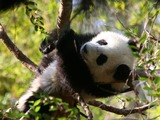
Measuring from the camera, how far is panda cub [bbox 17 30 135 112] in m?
2.99

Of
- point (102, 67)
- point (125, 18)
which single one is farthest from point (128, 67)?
point (125, 18)

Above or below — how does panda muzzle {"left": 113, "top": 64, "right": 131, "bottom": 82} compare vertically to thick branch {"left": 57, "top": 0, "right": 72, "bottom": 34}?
below

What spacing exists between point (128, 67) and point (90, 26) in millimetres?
837

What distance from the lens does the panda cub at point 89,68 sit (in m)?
2.99

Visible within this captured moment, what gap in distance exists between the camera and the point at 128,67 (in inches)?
117

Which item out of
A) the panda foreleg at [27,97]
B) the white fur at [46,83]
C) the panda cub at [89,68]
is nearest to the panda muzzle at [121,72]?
the panda cub at [89,68]

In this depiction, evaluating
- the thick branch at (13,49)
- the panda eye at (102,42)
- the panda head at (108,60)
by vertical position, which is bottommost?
the panda head at (108,60)

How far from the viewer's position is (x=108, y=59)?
3049 mm

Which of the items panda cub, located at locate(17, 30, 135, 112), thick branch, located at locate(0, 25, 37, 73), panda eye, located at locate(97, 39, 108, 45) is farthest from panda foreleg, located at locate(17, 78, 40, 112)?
panda eye, located at locate(97, 39, 108, 45)

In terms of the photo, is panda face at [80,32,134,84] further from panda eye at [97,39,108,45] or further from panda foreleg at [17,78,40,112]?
panda foreleg at [17,78,40,112]

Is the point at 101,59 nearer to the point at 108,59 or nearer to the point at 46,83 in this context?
the point at 108,59

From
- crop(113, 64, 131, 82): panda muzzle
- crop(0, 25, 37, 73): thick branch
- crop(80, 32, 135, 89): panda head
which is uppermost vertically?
crop(0, 25, 37, 73): thick branch

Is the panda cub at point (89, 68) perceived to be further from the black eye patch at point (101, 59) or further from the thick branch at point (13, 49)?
the thick branch at point (13, 49)

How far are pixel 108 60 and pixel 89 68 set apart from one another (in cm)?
14
